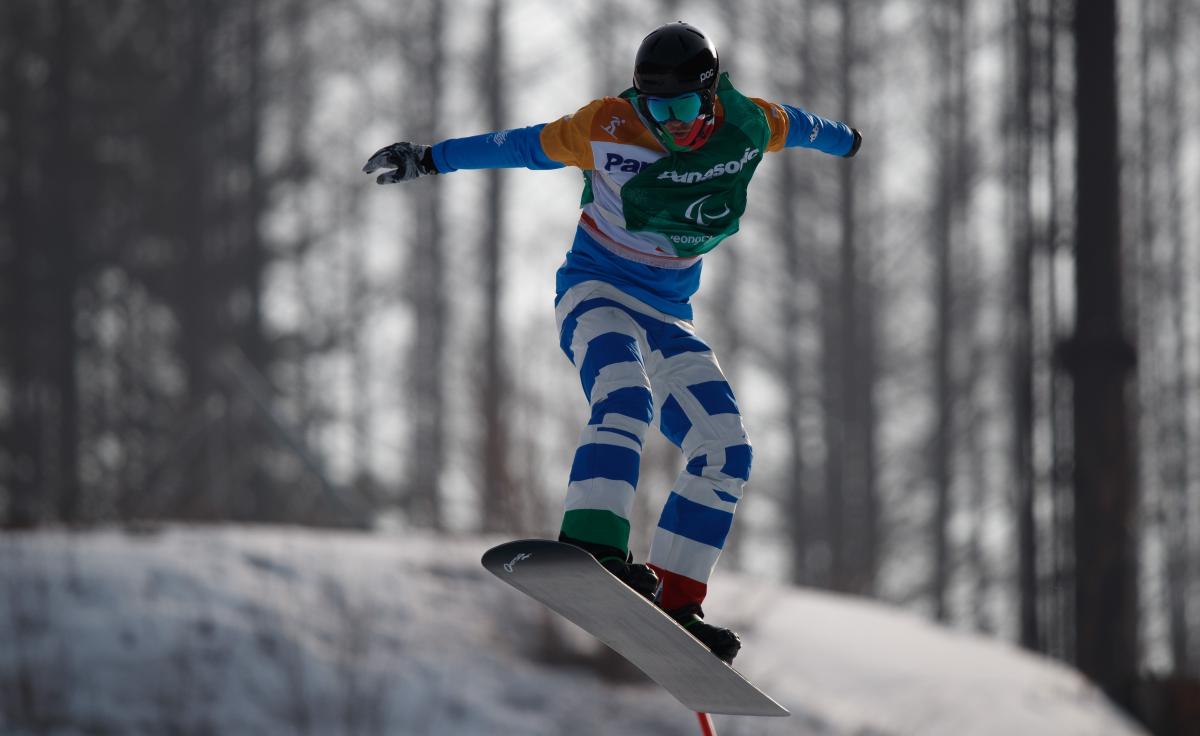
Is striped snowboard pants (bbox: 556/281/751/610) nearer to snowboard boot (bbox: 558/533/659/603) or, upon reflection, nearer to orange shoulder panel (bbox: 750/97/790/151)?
A: snowboard boot (bbox: 558/533/659/603)

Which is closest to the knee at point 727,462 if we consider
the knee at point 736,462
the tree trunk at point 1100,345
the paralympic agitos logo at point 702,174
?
the knee at point 736,462

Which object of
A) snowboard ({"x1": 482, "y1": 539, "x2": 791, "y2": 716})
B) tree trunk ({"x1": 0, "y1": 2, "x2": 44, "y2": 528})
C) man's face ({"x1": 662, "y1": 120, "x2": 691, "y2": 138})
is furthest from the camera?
tree trunk ({"x1": 0, "y1": 2, "x2": 44, "y2": 528})

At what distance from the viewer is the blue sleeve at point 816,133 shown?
4020mm

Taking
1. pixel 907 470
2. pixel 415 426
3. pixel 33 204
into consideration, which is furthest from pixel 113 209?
pixel 907 470

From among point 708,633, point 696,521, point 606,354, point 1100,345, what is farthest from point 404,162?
point 1100,345

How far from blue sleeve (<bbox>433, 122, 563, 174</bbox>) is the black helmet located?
0.35 metres

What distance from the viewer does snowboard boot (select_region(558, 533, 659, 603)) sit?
3.67m

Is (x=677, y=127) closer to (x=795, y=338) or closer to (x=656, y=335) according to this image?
(x=656, y=335)

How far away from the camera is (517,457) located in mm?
8414

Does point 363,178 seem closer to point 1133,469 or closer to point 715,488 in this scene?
point 1133,469

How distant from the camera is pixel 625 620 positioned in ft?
12.3

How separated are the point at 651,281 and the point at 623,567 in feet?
2.58

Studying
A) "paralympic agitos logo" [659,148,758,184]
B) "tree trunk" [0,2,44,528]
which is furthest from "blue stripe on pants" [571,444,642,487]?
"tree trunk" [0,2,44,528]

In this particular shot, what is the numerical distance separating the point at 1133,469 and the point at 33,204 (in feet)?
47.7
